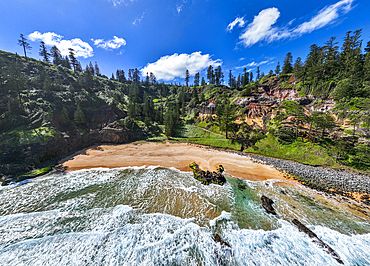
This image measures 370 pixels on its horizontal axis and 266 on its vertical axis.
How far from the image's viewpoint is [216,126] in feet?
155

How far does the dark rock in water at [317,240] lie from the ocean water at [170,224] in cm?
34

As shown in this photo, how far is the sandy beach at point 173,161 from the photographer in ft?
68.7

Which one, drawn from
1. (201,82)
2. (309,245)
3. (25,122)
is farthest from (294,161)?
(201,82)

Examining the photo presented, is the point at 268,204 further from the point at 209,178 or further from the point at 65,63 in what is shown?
the point at 65,63

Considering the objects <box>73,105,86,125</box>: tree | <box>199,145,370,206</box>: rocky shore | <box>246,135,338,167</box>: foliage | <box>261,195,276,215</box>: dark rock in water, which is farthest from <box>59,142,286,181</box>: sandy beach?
<box>73,105,86,125</box>: tree

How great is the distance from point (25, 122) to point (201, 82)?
9991 centimetres

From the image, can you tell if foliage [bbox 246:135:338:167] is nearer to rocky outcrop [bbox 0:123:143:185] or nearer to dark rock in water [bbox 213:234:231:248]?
dark rock in water [bbox 213:234:231:248]

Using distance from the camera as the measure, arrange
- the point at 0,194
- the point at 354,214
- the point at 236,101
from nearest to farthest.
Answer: the point at 354,214
the point at 0,194
the point at 236,101

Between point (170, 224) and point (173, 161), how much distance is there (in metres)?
14.1

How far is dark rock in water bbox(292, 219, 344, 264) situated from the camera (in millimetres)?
8754

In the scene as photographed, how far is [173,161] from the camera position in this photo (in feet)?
81.9

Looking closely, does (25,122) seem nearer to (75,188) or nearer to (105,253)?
(75,188)

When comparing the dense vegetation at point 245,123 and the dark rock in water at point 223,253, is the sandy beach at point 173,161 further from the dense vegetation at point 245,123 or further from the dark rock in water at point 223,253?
the dark rock in water at point 223,253

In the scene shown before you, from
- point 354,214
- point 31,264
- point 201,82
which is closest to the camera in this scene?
point 31,264
